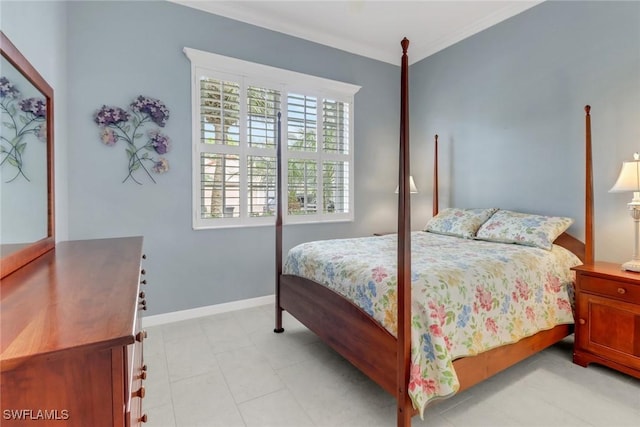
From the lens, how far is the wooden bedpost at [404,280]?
55.7 inches

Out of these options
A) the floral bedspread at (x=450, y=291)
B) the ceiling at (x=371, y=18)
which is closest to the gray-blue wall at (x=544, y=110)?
the ceiling at (x=371, y=18)

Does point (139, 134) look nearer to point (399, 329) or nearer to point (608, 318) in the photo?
point (399, 329)

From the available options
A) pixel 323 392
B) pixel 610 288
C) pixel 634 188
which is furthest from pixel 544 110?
pixel 323 392

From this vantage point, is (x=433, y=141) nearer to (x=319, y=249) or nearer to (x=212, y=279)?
(x=319, y=249)

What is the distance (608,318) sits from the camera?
1.99 metres

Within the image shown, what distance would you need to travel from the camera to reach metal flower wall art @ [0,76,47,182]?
118 cm

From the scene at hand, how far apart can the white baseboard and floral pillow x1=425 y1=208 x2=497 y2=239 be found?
6.27 feet

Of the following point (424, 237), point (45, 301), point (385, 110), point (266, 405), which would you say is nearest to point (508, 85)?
point (385, 110)

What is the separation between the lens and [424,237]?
2.99 meters

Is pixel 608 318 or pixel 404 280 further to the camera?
pixel 608 318

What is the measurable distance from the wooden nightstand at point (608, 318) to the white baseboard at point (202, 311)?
2619mm

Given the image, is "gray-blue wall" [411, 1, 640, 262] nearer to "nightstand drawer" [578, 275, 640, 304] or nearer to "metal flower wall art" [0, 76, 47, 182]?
"nightstand drawer" [578, 275, 640, 304]

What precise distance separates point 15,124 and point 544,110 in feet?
12.1

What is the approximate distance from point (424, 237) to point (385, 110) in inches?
78.3
